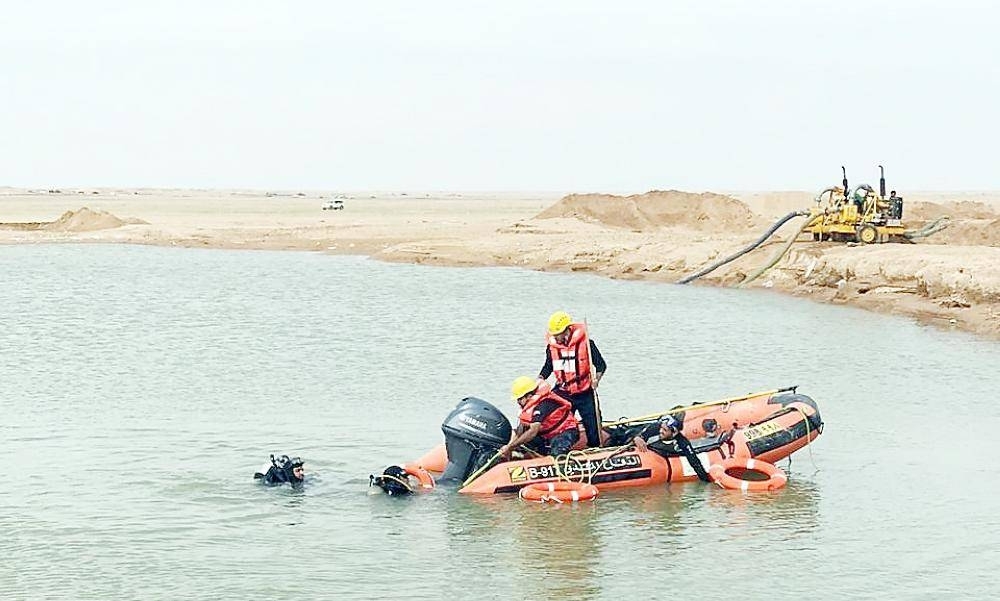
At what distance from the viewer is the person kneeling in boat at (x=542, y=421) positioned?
13977mm

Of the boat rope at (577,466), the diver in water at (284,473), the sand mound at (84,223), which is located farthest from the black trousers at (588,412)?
the sand mound at (84,223)

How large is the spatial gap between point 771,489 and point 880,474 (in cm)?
170

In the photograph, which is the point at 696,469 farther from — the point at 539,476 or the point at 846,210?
the point at 846,210

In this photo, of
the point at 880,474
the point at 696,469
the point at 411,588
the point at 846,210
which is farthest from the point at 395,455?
the point at 846,210

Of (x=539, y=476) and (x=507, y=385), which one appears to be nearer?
(x=539, y=476)

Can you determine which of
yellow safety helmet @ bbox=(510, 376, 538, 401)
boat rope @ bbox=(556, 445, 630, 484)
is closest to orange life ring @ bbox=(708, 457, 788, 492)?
boat rope @ bbox=(556, 445, 630, 484)

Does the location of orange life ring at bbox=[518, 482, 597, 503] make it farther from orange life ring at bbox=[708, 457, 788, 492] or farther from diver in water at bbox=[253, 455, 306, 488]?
diver in water at bbox=[253, 455, 306, 488]

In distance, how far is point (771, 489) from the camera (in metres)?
14.4

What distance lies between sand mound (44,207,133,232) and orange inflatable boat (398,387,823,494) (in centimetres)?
5005

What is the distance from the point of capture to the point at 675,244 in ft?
142

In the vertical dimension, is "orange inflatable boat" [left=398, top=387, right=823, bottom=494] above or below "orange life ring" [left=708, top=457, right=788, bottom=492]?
above

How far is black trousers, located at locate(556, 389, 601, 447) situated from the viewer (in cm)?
1430

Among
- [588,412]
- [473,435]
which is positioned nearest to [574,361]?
[588,412]

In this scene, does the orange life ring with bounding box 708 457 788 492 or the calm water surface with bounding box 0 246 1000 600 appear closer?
the calm water surface with bounding box 0 246 1000 600
